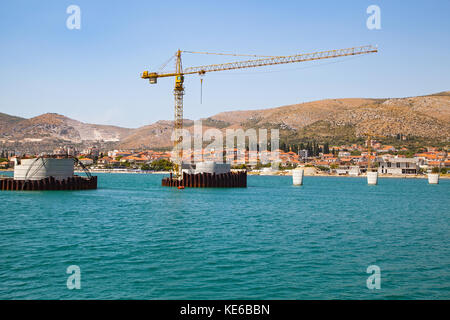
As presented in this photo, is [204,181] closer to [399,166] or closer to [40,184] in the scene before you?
[40,184]

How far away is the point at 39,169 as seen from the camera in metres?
55.4

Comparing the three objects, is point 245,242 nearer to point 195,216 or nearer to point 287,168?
point 195,216

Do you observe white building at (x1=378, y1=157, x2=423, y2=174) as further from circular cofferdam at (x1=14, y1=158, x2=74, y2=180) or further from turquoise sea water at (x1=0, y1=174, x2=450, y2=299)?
turquoise sea water at (x1=0, y1=174, x2=450, y2=299)

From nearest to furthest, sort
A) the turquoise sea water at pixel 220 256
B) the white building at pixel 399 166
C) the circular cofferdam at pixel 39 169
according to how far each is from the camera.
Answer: the turquoise sea water at pixel 220 256
the circular cofferdam at pixel 39 169
the white building at pixel 399 166

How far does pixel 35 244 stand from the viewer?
64.2 ft

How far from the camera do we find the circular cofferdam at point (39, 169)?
55.4 m

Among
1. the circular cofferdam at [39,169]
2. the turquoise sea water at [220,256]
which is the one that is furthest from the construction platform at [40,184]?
the turquoise sea water at [220,256]

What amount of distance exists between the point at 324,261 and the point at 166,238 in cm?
840

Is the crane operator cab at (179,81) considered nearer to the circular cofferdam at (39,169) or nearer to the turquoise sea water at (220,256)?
the circular cofferdam at (39,169)

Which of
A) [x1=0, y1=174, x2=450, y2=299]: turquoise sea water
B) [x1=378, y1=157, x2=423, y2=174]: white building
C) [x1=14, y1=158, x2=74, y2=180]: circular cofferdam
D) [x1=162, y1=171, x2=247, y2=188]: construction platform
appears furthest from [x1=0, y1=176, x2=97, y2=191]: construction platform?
[x1=378, y1=157, x2=423, y2=174]: white building

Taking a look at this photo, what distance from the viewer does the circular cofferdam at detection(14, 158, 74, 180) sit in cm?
5544

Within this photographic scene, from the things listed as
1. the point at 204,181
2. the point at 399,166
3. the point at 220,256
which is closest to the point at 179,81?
the point at 204,181

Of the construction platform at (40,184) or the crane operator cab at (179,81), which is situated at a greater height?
the crane operator cab at (179,81)
